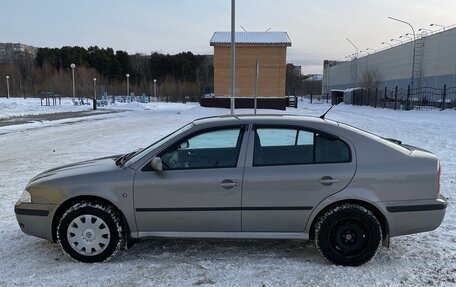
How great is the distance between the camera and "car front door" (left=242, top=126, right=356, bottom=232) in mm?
4277

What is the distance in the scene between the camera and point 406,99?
39.0 m

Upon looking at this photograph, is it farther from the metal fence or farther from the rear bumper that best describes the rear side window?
the metal fence

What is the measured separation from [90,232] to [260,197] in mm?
1805

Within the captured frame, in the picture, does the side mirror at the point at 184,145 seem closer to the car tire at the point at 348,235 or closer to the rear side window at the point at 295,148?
the rear side window at the point at 295,148

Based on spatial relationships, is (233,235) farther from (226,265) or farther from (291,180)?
(291,180)

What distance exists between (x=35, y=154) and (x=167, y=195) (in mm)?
9017

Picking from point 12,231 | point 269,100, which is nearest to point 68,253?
point 12,231

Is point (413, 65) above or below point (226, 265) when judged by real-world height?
above

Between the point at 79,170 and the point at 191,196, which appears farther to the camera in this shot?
A: the point at 79,170

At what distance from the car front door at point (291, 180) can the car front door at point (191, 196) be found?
136 millimetres

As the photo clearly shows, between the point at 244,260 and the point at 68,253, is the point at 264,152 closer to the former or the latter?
the point at 244,260

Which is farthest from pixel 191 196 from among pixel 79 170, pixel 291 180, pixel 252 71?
pixel 252 71

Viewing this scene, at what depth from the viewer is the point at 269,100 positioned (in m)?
34.6

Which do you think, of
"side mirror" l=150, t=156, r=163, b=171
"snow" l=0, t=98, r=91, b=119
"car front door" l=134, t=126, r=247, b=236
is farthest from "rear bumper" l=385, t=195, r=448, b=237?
"snow" l=0, t=98, r=91, b=119
